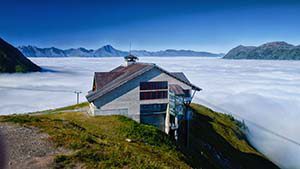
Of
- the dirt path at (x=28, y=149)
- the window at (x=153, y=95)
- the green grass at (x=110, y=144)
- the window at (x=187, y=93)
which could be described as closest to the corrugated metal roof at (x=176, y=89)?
the window at (x=153, y=95)

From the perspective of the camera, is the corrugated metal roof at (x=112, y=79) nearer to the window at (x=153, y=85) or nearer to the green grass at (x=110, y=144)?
the window at (x=153, y=85)

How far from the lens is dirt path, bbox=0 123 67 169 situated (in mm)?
16500

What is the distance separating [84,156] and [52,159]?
2.16 m

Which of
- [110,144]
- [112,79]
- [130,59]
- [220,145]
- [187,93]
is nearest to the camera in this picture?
[110,144]

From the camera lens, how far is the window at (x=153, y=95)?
3775 centimetres

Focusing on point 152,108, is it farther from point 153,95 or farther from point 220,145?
point 220,145

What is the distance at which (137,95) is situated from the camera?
37.4m

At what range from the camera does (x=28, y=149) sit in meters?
19.0

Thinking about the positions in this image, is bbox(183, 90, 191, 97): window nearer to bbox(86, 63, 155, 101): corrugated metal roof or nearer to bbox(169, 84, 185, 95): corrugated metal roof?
bbox(169, 84, 185, 95): corrugated metal roof

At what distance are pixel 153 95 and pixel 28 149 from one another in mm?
21271

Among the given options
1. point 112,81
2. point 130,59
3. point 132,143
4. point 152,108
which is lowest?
point 132,143

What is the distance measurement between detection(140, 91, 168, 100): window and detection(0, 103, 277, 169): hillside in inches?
162

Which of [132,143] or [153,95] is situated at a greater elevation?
[153,95]

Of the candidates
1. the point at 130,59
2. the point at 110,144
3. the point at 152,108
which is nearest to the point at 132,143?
the point at 110,144
